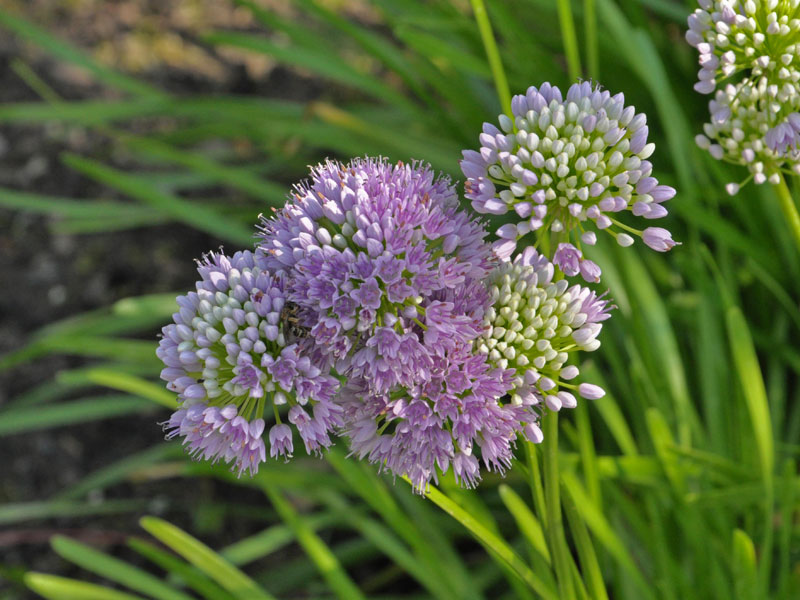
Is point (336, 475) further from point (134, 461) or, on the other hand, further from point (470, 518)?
point (470, 518)

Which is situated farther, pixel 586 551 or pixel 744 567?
pixel 744 567

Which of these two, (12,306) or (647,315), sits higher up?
(12,306)

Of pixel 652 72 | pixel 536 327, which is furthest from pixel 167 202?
pixel 536 327

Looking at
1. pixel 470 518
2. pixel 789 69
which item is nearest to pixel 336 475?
pixel 470 518

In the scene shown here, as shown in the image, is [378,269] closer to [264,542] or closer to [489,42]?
[489,42]

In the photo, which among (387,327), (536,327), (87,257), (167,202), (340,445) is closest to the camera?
(387,327)

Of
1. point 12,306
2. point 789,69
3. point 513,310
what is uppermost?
point 12,306
